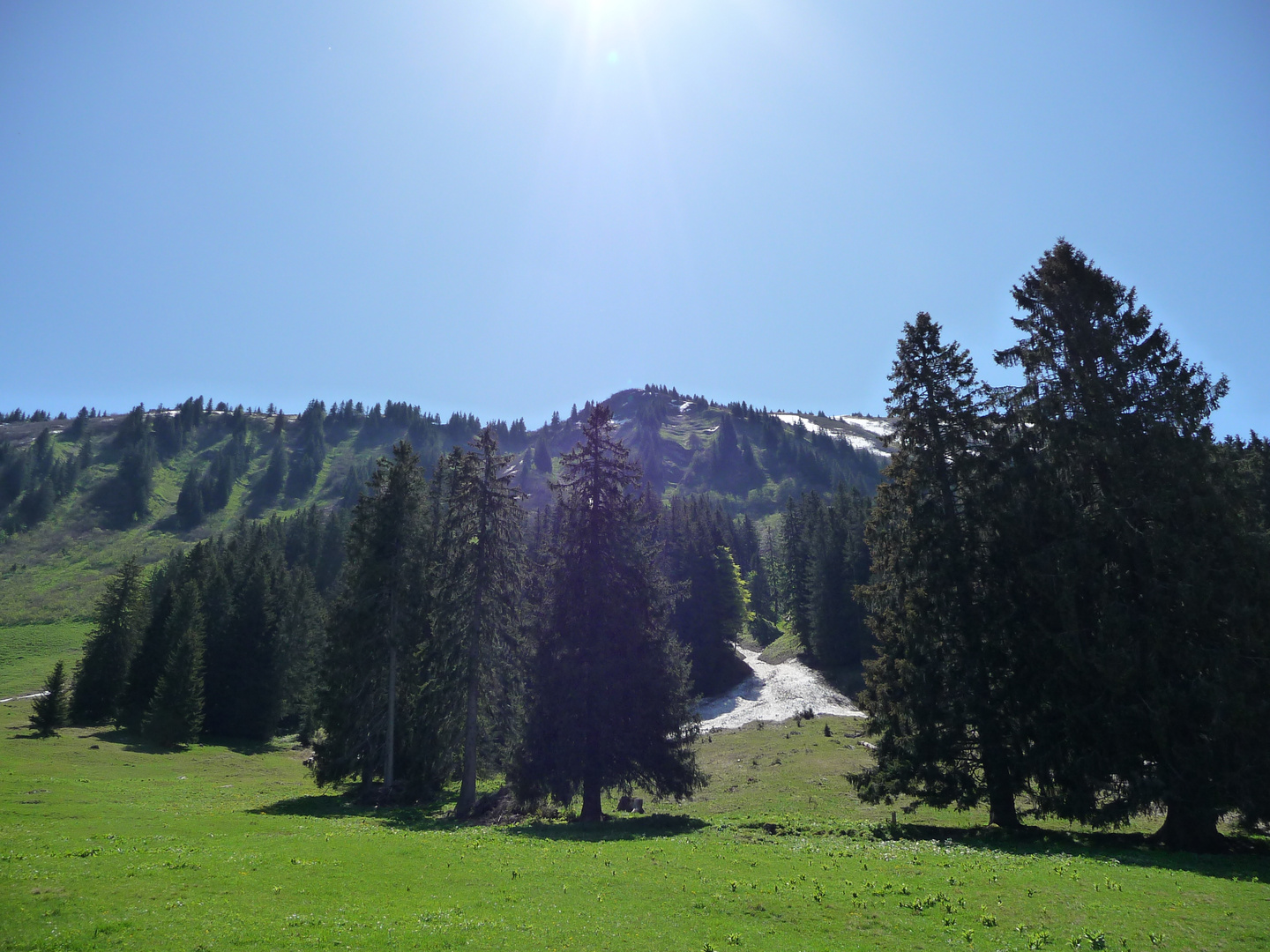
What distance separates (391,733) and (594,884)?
24.8 metres

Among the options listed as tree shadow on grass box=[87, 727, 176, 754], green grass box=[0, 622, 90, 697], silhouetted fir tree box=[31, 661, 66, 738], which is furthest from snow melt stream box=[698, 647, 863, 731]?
green grass box=[0, 622, 90, 697]

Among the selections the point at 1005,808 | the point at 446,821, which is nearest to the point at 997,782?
the point at 1005,808

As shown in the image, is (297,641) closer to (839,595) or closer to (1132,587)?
(839,595)

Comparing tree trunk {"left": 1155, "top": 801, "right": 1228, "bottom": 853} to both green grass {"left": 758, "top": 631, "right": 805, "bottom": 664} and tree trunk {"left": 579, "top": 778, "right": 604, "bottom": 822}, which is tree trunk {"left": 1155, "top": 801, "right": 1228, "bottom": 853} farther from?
green grass {"left": 758, "top": 631, "right": 805, "bottom": 664}

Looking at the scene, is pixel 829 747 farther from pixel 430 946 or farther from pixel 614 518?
pixel 430 946

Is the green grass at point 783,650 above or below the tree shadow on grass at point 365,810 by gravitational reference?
above

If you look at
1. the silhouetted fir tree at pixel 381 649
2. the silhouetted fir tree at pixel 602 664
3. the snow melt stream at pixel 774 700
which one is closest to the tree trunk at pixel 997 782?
the silhouetted fir tree at pixel 602 664

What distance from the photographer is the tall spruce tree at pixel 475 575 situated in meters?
33.5

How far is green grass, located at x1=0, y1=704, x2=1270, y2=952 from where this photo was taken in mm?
11969

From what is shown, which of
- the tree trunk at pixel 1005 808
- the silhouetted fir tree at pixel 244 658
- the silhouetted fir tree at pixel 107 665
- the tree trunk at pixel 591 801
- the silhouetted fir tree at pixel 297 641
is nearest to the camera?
the tree trunk at pixel 1005 808

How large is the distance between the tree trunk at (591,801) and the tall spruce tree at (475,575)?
7.06m

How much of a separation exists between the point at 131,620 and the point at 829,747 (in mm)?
69608

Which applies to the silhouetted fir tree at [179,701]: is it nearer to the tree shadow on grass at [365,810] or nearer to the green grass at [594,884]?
the tree shadow on grass at [365,810]

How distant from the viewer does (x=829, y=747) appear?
4697 cm
